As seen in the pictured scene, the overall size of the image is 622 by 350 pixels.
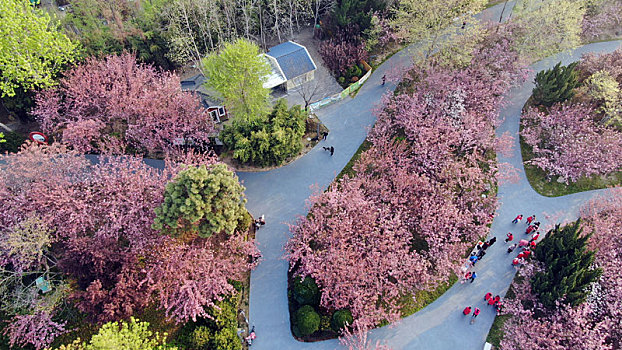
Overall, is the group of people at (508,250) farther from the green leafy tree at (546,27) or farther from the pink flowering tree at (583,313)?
the green leafy tree at (546,27)

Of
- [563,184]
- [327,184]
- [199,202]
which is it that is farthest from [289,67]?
[563,184]

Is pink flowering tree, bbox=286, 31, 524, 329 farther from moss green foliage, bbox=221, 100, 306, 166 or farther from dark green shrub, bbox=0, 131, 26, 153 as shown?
dark green shrub, bbox=0, 131, 26, 153

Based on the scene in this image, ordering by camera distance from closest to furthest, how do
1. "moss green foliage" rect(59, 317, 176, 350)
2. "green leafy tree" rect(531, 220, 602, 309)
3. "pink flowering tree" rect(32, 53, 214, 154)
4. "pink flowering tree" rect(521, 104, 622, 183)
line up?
"moss green foliage" rect(59, 317, 176, 350)
"green leafy tree" rect(531, 220, 602, 309)
"pink flowering tree" rect(32, 53, 214, 154)
"pink flowering tree" rect(521, 104, 622, 183)

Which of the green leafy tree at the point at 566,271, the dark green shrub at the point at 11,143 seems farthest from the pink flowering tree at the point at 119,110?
the green leafy tree at the point at 566,271

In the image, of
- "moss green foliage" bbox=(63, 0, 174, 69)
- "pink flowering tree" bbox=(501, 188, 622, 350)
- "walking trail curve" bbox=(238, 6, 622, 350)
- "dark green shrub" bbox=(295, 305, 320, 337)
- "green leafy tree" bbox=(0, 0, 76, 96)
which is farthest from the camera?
"moss green foliage" bbox=(63, 0, 174, 69)

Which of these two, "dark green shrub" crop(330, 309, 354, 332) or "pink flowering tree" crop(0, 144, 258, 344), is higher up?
"pink flowering tree" crop(0, 144, 258, 344)

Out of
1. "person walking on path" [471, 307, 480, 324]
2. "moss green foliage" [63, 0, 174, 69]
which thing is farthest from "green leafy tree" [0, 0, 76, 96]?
"person walking on path" [471, 307, 480, 324]
